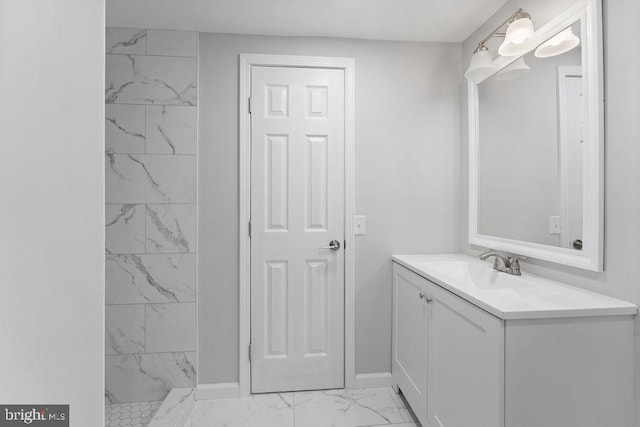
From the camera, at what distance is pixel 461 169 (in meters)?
2.19

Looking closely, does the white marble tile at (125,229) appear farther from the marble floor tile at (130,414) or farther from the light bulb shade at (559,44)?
the light bulb shade at (559,44)

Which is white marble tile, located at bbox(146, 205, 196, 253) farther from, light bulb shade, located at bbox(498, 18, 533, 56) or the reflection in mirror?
light bulb shade, located at bbox(498, 18, 533, 56)

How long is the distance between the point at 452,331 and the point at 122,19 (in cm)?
244

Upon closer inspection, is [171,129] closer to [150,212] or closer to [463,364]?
[150,212]

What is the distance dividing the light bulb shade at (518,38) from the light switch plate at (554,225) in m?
0.84

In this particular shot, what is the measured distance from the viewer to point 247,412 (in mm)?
1876

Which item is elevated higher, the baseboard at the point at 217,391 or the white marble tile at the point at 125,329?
the white marble tile at the point at 125,329

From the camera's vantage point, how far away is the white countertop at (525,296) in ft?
3.41

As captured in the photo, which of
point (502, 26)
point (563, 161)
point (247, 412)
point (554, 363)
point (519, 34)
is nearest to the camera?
point (554, 363)

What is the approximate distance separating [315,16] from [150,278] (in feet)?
6.16

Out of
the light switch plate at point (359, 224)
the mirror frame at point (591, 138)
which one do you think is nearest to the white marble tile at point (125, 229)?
the light switch plate at point (359, 224)

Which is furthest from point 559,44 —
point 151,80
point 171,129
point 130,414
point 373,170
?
point 130,414

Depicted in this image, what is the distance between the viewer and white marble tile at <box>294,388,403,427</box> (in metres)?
1.79
